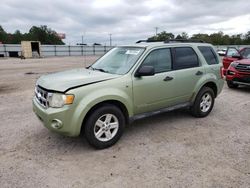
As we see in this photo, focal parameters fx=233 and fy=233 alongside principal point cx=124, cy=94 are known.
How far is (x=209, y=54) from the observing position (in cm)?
557

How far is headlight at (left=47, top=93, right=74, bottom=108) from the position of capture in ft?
11.3

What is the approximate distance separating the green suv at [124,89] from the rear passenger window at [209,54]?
0.08ft

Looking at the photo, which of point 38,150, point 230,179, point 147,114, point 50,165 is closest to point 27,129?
point 38,150

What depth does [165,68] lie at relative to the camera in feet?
15.1

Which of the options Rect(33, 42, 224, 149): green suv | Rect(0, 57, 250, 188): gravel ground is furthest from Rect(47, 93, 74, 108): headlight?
Rect(0, 57, 250, 188): gravel ground

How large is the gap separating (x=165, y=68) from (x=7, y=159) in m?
3.17

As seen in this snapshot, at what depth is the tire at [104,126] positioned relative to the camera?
367 cm

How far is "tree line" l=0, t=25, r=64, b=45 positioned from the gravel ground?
8465cm

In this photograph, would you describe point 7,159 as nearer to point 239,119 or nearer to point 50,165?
point 50,165

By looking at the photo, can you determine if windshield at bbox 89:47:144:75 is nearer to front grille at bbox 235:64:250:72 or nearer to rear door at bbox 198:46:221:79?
rear door at bbox 198:46:221:79

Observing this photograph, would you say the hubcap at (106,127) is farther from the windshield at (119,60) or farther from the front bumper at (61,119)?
the windshield at (119,60)

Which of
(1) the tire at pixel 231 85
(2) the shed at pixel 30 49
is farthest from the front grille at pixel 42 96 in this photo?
(2) the shed at pixel 30 49

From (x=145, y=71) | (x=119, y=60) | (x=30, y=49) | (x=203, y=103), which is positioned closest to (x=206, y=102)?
(x=203, y=103)

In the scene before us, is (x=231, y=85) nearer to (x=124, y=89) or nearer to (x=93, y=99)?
(x=124, y=89)
